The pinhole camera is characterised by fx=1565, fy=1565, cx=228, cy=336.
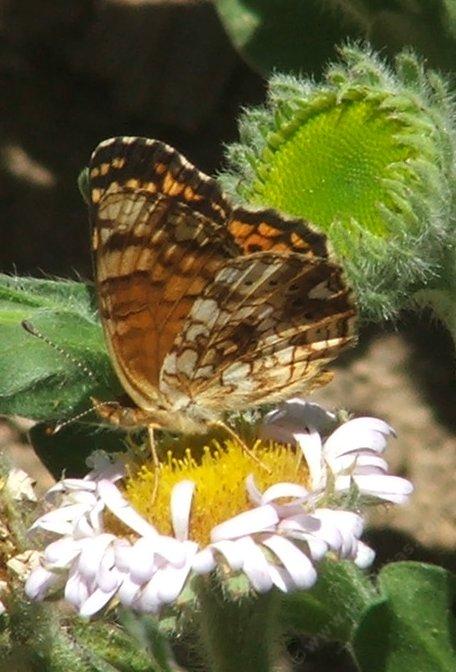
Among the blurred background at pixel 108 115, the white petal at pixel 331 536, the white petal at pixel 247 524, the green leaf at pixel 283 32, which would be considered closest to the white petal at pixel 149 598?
the white petal at pixel 247 524

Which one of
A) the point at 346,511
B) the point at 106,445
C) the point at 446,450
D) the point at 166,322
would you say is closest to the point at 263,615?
the point at 346,511

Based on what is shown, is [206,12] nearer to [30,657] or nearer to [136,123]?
[136,123]

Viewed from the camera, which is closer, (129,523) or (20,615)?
(129,523)

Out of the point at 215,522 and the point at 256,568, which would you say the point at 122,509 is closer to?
the point at 215,522

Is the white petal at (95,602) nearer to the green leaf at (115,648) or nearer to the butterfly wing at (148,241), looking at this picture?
the butterfly wing at (148,241)

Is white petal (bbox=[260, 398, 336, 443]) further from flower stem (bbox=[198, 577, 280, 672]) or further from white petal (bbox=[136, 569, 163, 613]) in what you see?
white petal (bbox=[136, 569, 163, 613])
